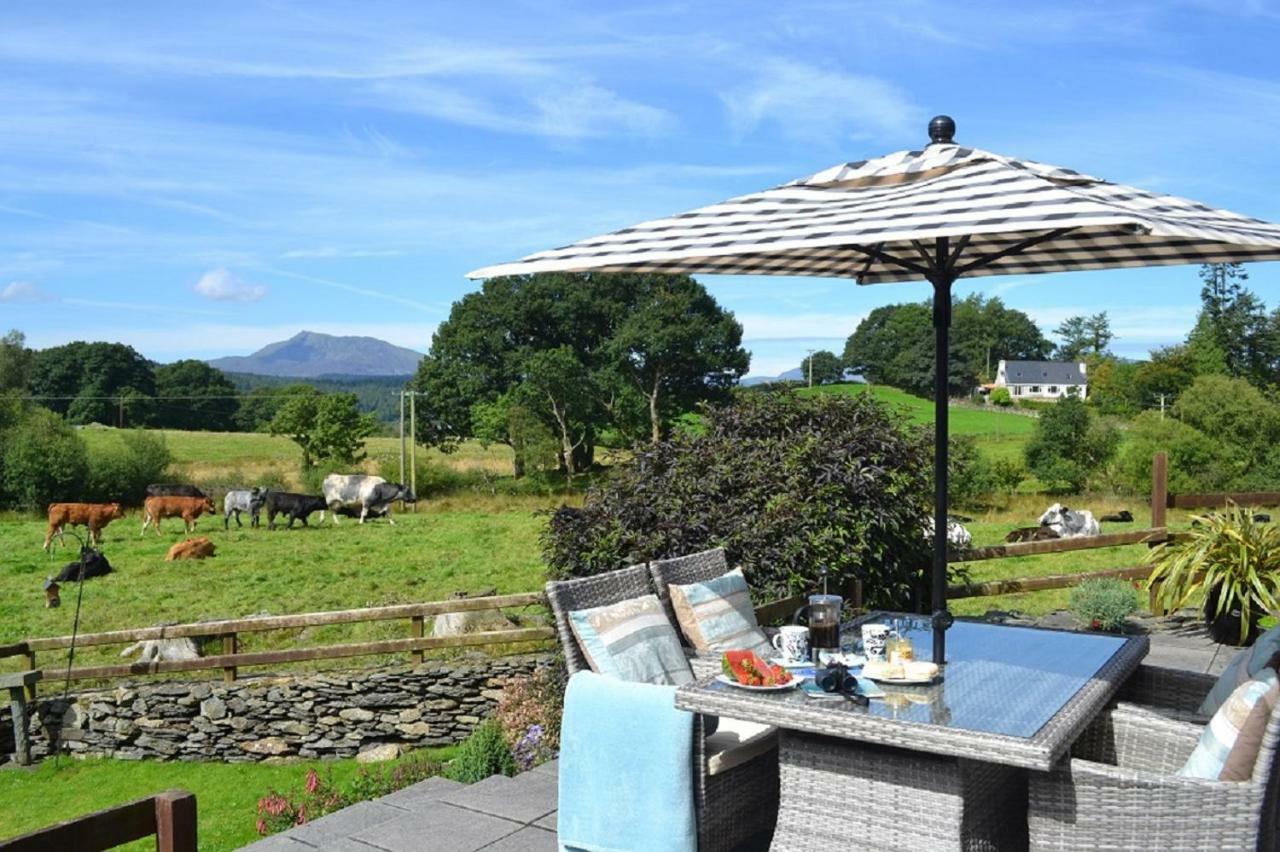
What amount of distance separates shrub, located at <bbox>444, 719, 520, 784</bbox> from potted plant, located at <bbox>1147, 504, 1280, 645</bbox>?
Result: 511cm

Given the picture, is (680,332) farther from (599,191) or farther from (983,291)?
(983,291)

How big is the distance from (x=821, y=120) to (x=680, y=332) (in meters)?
31.0

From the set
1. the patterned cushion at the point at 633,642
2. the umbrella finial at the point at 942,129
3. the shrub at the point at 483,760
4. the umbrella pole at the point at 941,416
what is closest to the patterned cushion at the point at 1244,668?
the umbrella pole at the point at 941,416

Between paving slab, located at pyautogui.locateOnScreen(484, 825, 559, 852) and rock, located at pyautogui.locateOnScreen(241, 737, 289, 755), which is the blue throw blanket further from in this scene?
rock, located at pyautogui.locateOnScreen(241, 737, 289, 755)

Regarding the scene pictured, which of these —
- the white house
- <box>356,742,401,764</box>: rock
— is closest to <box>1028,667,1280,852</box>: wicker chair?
<box>356,742,401,764</box>: rock

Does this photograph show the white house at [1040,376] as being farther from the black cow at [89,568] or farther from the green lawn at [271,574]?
the black cow at [89,568]

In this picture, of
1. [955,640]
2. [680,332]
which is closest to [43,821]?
[955,640]

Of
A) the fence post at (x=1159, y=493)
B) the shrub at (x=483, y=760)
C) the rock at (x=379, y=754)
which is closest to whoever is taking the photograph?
the shrub at (x=483, y=760)

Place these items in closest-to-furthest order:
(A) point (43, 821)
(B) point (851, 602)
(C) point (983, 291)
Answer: (B) point (851, 602) → (A) point (43, 821) → (C) point (983, 291)

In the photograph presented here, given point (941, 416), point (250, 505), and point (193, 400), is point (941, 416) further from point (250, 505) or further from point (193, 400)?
point (193, 400)

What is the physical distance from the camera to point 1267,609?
22.5ft

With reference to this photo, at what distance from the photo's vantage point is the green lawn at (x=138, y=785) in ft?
26.2

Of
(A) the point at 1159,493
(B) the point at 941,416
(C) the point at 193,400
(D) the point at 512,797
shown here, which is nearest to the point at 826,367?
(C) the point at 193,400

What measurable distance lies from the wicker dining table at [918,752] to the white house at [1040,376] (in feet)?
233
